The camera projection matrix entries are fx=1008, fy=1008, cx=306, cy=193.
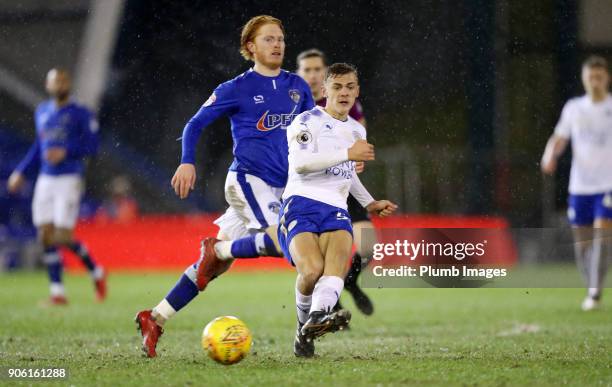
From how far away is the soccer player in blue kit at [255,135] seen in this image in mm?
6324

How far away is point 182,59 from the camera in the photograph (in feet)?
27.6

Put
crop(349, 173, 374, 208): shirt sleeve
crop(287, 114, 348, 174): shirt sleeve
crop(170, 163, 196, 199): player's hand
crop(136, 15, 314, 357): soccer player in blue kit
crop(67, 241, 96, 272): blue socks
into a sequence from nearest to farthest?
crop(287, 114, 348, 174): shirt sleeve → crop(170, 163, 196, 199): player's hand → crop(349, 173, 374, 208): shirt sleeve → crop(136, 15, 314, 357): soccer player in blue kit → crop(67, 241, 96, 272): blue socks

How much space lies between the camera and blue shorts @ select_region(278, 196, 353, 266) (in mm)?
5715

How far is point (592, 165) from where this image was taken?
1006 centimetres

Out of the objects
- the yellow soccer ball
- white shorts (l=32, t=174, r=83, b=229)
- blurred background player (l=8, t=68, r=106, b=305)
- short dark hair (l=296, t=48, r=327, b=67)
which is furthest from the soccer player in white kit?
white shorts (l=32, t=174, r=83, b=229)

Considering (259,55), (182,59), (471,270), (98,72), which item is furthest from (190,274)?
(98,72)

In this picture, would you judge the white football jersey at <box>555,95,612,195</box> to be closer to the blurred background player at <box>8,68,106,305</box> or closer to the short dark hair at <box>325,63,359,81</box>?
the short dark hair at <box>325,63,359,81</box>

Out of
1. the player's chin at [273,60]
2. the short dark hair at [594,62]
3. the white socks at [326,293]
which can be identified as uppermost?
the short dark hair at [594,62]

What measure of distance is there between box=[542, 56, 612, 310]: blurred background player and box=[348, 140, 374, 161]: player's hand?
4625 mm

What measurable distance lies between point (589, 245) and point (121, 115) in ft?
25.8

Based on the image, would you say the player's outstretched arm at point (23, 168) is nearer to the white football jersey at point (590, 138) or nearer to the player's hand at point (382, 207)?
the white football jersey at point (590, 138)

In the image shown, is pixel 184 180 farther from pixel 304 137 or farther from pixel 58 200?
pixel 58 200

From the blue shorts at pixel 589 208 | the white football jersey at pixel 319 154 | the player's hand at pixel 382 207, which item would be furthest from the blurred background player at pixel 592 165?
the white football jersey at pixel 319 154

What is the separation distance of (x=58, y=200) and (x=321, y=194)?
6007 millimetres
